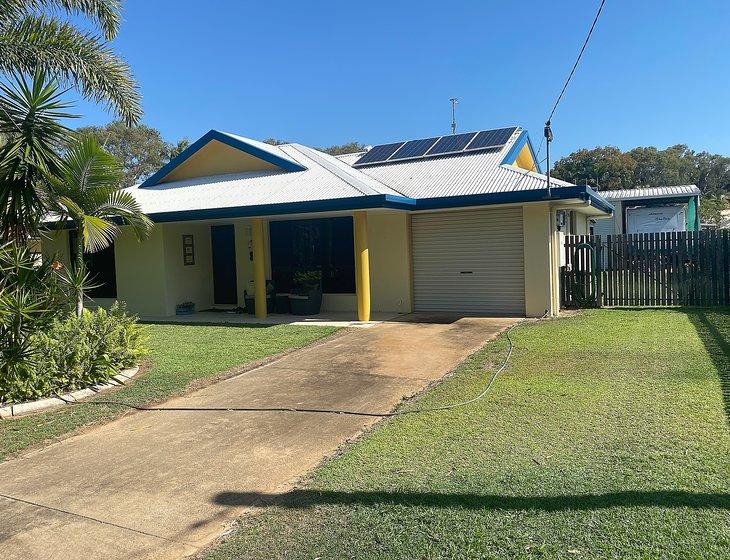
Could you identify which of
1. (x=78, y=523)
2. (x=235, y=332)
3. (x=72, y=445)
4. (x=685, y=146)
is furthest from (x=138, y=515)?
(x=685, y=146)

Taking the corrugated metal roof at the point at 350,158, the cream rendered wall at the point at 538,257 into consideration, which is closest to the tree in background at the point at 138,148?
the corrugated metal roof at the point at 350,158

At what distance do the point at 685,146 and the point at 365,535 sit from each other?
258ft

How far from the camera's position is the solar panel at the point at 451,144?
58.9ft

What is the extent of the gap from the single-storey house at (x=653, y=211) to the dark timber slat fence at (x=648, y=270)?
13.4 metres

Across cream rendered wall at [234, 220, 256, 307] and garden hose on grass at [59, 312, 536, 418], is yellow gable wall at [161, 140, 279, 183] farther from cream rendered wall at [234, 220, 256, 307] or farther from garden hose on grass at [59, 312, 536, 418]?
garden hose on grass at [59, 312, 536, 418]

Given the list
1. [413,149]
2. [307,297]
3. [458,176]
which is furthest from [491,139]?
[307,297]

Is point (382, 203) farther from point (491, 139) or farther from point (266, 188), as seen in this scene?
point (491, 139)

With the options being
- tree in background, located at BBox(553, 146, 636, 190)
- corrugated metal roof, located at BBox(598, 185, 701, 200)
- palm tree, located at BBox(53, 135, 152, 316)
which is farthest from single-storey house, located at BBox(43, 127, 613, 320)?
tree in background, located at BBox(553, 146, 636, 190)

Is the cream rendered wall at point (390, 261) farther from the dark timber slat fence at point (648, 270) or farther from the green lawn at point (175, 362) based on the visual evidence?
the dark timber slat fence at point (648, 270)

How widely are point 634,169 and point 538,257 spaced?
50175 millimetres

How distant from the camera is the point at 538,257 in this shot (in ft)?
43.3

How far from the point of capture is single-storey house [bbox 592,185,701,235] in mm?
26719

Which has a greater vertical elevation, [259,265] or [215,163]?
[215,163]

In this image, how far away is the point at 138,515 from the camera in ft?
13.5
